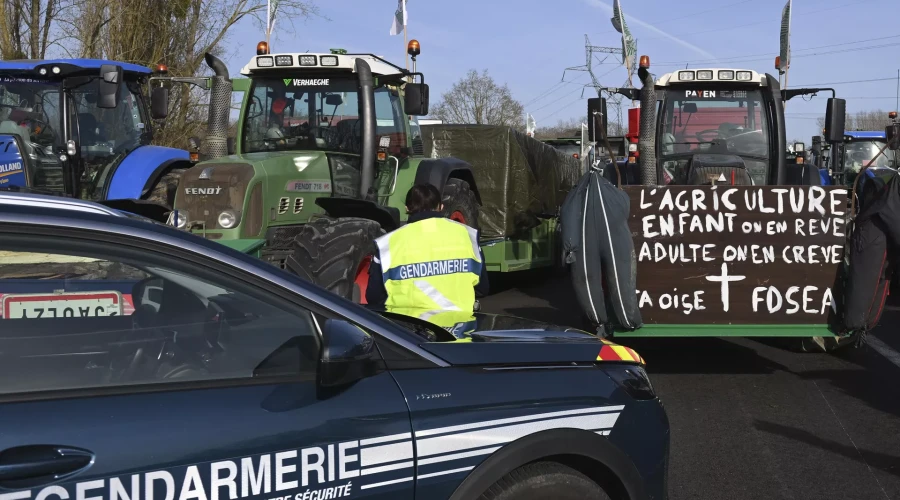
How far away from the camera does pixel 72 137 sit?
34.1ft

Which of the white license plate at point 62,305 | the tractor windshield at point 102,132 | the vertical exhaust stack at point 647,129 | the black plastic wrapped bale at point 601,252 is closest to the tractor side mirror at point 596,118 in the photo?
the black plastic wrapped bale at point 601,252

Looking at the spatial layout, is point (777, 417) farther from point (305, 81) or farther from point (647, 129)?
point (305, 81)

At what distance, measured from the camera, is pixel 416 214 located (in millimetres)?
5375

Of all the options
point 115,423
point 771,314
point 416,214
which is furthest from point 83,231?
point 771,314

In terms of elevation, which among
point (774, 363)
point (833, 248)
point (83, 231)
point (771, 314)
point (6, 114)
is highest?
point (6, 114)

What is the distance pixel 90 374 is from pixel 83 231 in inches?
15.9

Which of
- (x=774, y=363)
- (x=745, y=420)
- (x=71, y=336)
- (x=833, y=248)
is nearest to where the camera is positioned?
(x=71, y=336)

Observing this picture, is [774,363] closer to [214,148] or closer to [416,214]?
[416,214]

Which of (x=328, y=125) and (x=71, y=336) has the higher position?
(x=328, y=125)

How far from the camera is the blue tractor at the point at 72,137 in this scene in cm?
1002

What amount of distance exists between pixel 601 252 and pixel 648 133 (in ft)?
11.7

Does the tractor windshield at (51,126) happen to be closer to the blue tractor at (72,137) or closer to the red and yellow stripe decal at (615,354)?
the blue tractor at (72,137)

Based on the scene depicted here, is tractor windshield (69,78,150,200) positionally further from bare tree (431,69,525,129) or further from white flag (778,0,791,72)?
bare tree (431,69,525,129)

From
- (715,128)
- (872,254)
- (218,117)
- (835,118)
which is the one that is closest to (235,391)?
(872,254)
